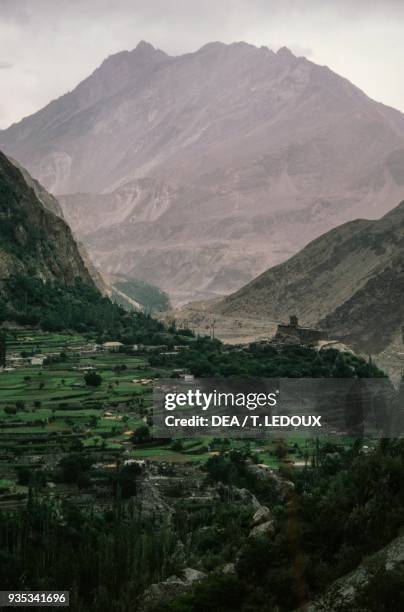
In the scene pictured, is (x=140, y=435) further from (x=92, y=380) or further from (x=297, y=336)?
(x=297, y=336)

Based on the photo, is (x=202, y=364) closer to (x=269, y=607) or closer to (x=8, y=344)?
(x=8, y=344)

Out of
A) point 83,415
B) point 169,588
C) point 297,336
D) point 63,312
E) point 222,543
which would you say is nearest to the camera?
point 169,588

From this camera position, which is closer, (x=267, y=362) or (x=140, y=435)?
(x=140, y=435)

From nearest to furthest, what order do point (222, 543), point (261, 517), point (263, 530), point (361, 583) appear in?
1. point (361, 583)
2. point (263, 530)
3. point (222, 543)
4. point (261, 517)

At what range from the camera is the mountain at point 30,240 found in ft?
407

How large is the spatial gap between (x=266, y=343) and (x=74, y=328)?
834 inches

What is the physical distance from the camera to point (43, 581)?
40719mm

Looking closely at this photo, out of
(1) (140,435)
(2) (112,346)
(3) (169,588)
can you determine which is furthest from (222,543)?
(2) (112,346)

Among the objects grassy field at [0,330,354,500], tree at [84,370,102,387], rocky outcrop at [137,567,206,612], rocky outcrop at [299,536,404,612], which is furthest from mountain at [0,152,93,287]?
rocky outcrop at [299,536,404,612]

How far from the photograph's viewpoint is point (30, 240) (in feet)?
428

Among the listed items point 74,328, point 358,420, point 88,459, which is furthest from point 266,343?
point 88,459

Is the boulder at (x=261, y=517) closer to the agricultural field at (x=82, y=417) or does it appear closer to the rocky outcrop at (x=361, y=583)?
the rocky outcrop at (x=361, y=583)

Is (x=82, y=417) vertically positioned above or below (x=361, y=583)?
above

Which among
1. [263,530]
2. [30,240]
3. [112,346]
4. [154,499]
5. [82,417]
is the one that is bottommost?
[154,499]
